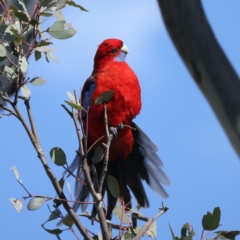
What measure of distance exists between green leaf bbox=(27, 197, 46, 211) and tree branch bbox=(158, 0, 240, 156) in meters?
0.67

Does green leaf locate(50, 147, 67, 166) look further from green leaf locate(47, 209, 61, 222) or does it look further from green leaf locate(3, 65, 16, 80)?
green leaf locate(3, 65, 16, 80)

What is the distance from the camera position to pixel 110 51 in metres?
2.79

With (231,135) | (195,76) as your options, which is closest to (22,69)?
(195,76)

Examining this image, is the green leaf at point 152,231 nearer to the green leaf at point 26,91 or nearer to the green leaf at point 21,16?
the green leaf at point 26,91

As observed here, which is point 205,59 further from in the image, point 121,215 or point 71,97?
point 121,215

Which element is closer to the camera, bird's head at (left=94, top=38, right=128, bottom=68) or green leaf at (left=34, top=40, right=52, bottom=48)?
green leaf at (left=34, top=40, right=52, bottom=48)

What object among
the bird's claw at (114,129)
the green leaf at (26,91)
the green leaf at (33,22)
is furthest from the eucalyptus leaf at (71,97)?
the bird's claw at (114,129)

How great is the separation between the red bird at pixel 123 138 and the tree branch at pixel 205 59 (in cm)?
131

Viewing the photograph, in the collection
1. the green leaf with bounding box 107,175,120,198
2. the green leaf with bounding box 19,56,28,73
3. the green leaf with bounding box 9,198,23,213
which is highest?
the green leaf with bounding box 19,56,28,73

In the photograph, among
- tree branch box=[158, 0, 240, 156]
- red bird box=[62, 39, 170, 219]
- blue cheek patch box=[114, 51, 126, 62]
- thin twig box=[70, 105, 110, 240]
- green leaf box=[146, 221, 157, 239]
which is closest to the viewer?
tree branch box=[158, 0, 240, 156]

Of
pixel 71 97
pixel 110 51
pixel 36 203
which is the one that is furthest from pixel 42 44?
pixel 110 51

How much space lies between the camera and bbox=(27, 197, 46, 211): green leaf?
148cm

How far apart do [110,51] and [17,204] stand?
1.49 metres

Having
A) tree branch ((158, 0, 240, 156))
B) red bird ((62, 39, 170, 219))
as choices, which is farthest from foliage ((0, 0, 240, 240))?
red bird ((62, 39, 170, 219))
